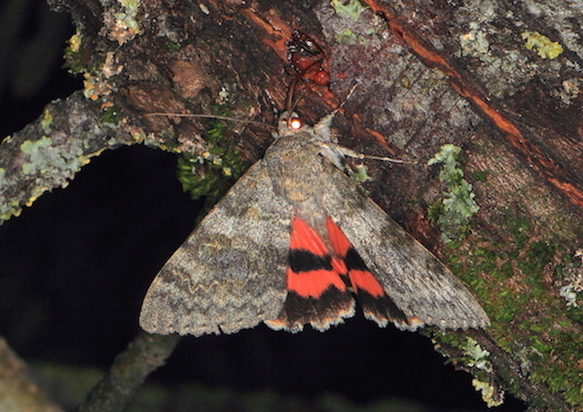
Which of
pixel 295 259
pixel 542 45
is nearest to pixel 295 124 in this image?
pixel 295 259

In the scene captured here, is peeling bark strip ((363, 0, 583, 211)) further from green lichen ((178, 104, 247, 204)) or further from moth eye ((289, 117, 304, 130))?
green lichen ((178, 104, 247, 204))

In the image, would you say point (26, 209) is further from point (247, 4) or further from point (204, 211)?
point (247, 4)

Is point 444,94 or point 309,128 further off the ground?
point 444,94

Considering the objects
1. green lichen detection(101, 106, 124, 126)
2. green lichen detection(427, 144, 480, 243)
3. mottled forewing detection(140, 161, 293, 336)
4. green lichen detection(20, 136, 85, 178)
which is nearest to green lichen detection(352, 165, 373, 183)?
green lichen detection(427, 144, 480, 243)

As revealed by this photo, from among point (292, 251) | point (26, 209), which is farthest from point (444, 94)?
point (26, 209)

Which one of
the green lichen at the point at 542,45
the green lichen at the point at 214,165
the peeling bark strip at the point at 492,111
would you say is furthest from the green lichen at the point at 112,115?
the green lichen at the point at 542,45

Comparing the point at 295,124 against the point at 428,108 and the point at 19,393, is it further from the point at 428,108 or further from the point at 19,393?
the point at 19,393
